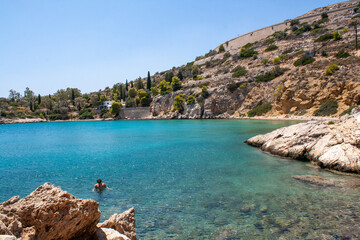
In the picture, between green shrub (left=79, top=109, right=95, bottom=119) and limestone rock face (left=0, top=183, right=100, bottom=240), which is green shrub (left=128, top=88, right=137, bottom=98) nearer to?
green shrub (left=79, top=109, right=95, bottom=119)

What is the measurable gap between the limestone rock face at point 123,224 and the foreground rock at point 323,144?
1123 cm

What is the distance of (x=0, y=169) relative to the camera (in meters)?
15.1

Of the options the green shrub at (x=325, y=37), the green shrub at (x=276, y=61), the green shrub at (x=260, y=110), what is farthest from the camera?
the green shrub at (x=325, y=37)

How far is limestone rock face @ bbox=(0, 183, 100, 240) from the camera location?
3.38 meters

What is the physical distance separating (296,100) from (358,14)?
48.8 metres

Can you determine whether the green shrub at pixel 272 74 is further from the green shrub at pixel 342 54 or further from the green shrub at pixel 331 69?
the green shrub at pixel 331 69

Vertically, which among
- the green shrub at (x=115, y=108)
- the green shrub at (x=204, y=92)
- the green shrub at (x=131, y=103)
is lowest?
the green shrub at (x=115, y=108)

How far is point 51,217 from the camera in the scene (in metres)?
3.57

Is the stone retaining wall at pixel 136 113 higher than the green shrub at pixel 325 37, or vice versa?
the green shrub at pixel 325 37

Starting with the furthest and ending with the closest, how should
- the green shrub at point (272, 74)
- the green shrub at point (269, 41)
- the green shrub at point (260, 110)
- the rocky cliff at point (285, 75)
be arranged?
the green shrub at point (269, 41)
the green shrub at point (272, 74)
the green shrub at point (260, 110)
the rocky cliff at point (285, 75)

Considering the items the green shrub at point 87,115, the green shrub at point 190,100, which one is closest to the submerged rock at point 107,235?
the green shrub at point 190,100

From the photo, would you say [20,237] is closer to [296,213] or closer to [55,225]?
[55,225]

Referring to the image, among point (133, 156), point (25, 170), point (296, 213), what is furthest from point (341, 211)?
point (25, 170)

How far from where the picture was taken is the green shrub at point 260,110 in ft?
165
